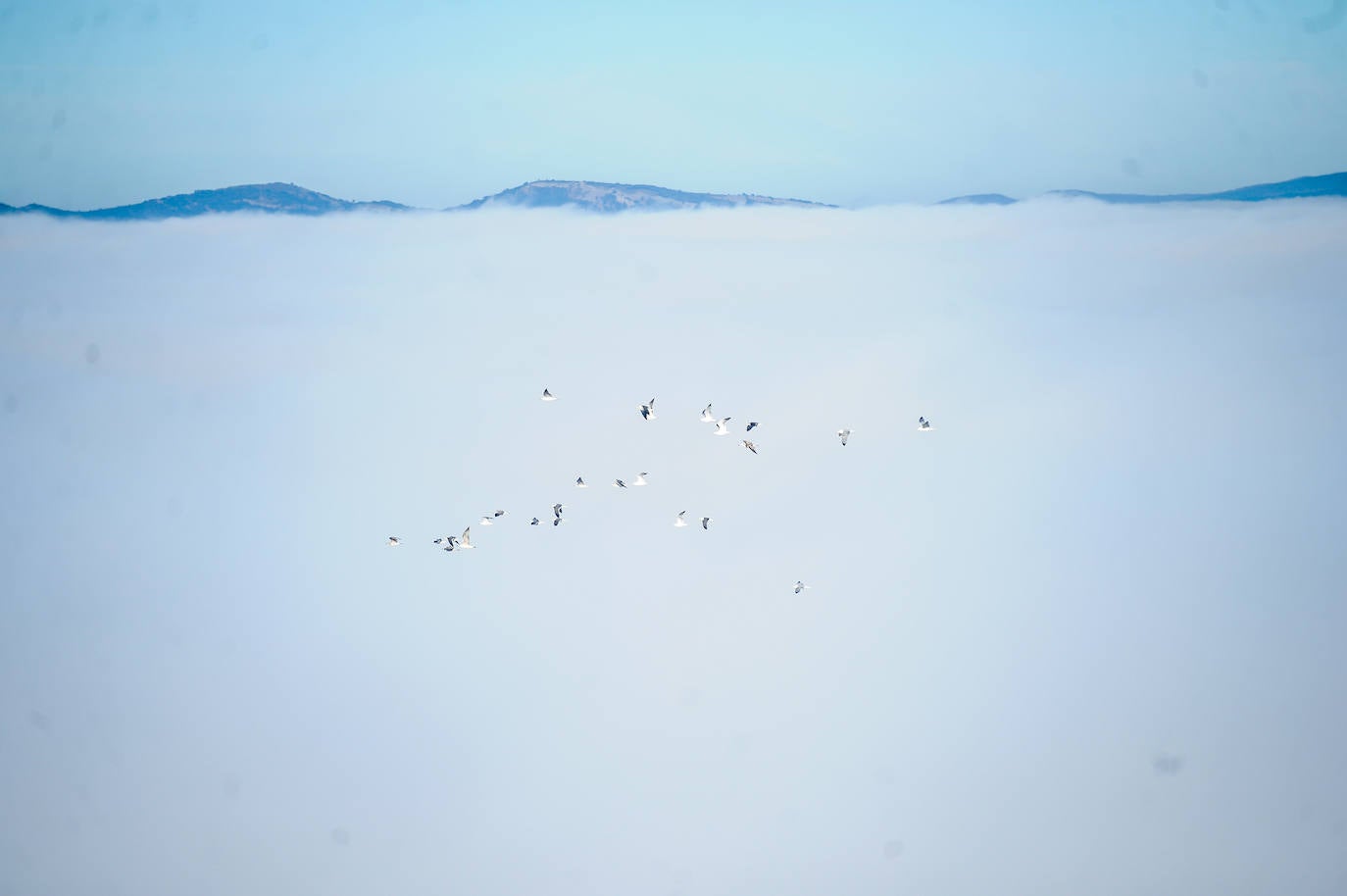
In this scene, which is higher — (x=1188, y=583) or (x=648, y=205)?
(x=648, y=205)

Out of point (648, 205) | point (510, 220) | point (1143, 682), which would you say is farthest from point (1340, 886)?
point (510, 220)

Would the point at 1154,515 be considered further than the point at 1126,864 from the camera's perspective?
Yes

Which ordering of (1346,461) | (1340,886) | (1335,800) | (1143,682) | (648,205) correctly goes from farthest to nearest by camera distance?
(1346,461) → (648,205) → (1143,682) → (1335,800) → (1340,886)

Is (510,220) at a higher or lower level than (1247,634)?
higher

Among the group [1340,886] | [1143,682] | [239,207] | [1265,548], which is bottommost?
[1340,886]

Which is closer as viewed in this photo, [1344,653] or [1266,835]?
[1266,835]

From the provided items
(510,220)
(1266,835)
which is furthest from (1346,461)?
(510,220)

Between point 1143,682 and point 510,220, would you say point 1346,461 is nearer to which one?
point 1143,682

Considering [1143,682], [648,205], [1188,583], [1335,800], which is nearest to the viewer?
[1335,800]

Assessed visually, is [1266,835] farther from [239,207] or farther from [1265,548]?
[239,207]
